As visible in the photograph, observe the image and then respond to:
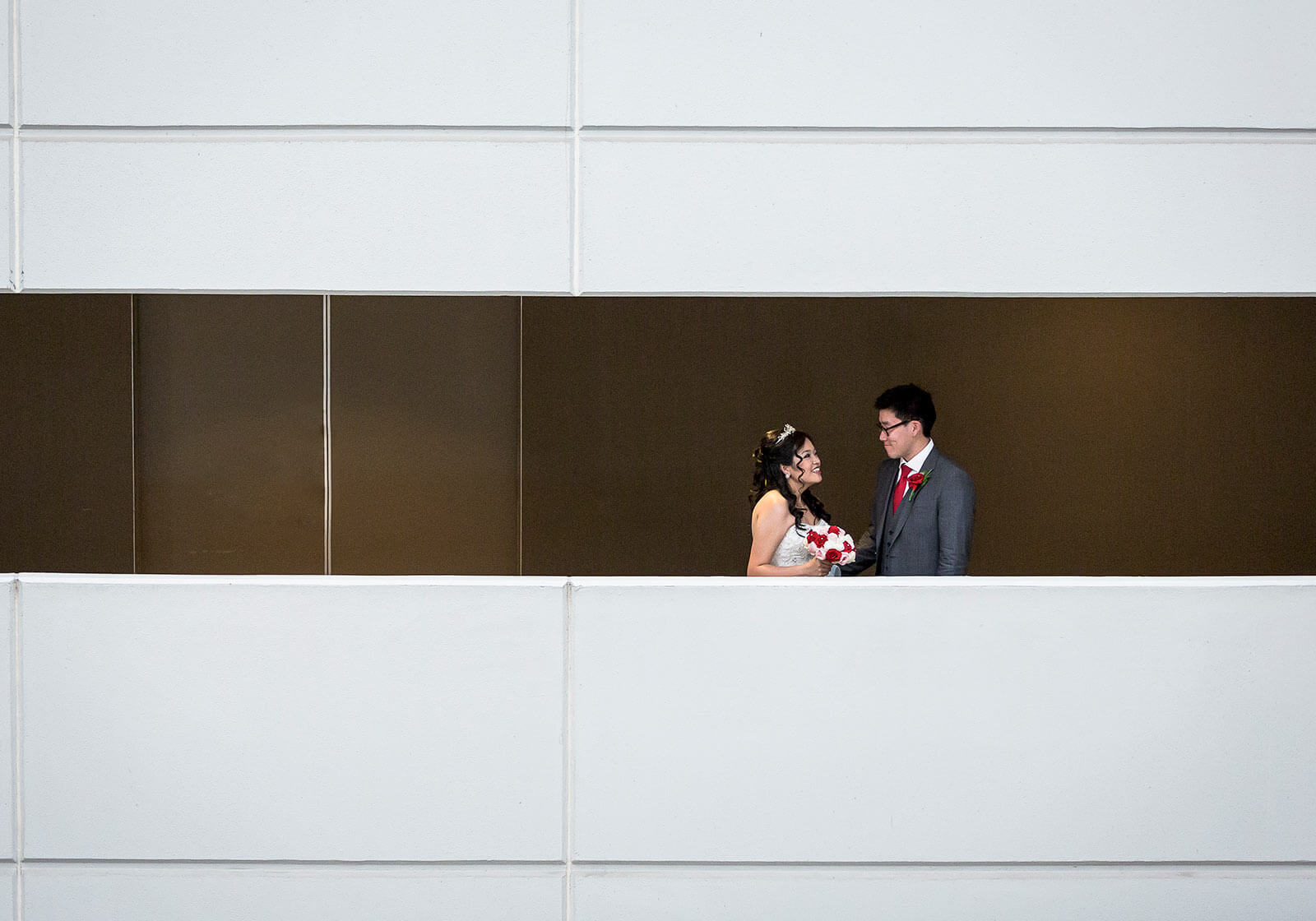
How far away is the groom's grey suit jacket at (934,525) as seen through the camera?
13.9 ft

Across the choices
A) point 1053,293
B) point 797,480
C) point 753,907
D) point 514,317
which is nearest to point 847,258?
point 1053,293

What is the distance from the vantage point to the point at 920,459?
4.42m

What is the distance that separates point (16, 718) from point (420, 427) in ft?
12.9

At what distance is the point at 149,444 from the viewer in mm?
7266

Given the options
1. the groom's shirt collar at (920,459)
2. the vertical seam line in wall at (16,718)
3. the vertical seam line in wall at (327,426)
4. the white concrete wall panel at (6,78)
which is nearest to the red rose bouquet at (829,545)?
the groom's shirt collar at (920,459)

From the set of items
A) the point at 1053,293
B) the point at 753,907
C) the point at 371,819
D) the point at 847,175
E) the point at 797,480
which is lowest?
the point at 753,907

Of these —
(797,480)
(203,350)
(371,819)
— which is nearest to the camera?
(371,819)

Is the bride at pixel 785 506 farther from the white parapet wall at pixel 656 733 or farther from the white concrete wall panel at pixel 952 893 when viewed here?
the white concrete wall panel at pixel 952 893

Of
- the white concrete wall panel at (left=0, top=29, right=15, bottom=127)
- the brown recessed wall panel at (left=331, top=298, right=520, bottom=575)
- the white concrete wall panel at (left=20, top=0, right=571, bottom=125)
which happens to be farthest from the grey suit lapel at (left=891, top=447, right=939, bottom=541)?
the brown recessed wall panel at (left=331, top=298, right=520, bottom=575)

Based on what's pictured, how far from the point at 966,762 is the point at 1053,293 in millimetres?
1627

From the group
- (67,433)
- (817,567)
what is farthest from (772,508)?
(67,433)

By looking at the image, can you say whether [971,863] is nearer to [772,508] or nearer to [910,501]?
[910,501]

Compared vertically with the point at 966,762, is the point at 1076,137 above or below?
above

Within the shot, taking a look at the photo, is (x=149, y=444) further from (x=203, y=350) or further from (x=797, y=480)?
(x=797, y=480)
